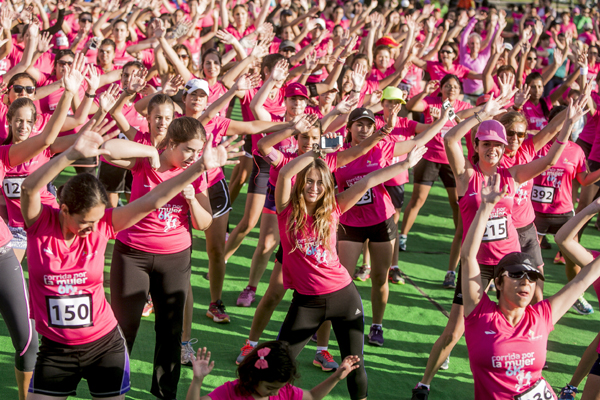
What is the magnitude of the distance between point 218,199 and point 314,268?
5.91 ft

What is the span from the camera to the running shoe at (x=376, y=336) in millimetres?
5215

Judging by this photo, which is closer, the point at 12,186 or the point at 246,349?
the point at 12,186

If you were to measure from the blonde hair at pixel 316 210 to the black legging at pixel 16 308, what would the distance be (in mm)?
1658

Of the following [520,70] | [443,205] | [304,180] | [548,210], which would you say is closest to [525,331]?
[304,180]

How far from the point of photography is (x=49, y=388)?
293 cm

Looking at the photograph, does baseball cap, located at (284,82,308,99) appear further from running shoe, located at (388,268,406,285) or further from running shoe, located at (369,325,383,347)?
running shoe, located at (369,325,383,347)

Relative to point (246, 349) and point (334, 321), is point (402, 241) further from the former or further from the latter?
point (334, 321)

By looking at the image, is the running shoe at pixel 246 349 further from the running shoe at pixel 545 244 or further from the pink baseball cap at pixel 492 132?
the running shoe at pixel 545 244

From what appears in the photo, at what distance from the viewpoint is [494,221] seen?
445cm

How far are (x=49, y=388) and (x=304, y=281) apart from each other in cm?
154

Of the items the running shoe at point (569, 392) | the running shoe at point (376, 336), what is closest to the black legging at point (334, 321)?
the running shoe at point (376, 336)

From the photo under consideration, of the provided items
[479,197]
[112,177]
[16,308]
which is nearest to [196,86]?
[112,177]

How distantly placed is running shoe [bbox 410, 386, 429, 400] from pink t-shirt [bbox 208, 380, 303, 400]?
1.55 m

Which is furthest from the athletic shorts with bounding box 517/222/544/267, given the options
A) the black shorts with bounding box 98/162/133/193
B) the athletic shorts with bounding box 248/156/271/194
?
the black shorts with bounding box 98/162/133/193
